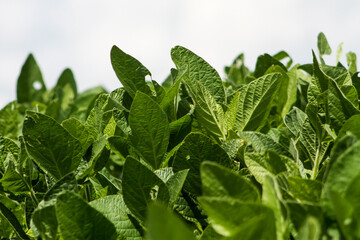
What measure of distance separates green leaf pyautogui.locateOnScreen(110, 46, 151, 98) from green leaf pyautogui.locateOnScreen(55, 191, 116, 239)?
50 centimetres

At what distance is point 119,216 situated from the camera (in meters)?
1.11

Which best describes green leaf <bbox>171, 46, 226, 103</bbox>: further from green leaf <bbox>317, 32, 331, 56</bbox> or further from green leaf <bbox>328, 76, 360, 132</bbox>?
green leaf <bbox>317, 32, 331, 56</bbox>

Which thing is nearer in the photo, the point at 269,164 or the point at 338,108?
the point at 269,164

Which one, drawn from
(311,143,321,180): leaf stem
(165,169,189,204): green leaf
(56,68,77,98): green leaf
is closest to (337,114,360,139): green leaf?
(311,143,321,180): leaf stem

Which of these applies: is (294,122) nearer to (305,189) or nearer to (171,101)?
(171,101)

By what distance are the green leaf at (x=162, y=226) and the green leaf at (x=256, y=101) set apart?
30.1 inches

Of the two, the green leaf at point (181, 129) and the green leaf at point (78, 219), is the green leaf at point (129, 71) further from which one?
the green leaf at point (78, 219)

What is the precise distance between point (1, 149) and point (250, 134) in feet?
2.32

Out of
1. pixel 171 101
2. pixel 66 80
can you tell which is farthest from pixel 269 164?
pixel 66 80

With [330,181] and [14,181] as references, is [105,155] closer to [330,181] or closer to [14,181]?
[14,181]

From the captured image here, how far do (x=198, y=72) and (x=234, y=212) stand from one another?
0.73 metres

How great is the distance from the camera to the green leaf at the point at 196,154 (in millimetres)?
1131

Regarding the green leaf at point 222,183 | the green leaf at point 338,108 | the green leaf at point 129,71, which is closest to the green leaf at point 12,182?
the green leaf at point 129,71

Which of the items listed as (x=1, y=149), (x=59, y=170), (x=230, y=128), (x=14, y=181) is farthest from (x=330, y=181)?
(x=1, y=149)
